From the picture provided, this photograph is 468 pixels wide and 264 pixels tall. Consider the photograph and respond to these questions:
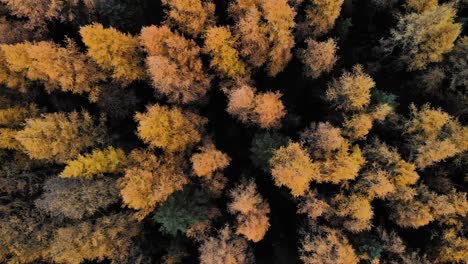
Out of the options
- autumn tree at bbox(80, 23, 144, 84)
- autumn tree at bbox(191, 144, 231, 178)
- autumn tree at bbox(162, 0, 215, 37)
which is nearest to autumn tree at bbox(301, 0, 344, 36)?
autumn tree at bbox(162, 0, 215, 37)

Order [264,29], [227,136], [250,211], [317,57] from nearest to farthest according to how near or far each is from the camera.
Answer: [250,211] < [264,29] < [317,57] < [227,136]

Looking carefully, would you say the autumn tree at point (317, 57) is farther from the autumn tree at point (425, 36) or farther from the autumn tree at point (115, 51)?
the autumn tree at point (115, 51)

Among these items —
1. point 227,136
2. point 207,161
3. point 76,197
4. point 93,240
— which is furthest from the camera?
point 227,136

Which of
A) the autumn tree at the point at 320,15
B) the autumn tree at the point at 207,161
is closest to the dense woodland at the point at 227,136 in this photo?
the autumn tree at the point at 207,161

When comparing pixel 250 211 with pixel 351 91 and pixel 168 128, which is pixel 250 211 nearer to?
pixel 168 128

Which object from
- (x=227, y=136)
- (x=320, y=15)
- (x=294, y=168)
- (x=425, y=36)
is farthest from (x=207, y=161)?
(x=425, y=36)

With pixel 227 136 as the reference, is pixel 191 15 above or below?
above
